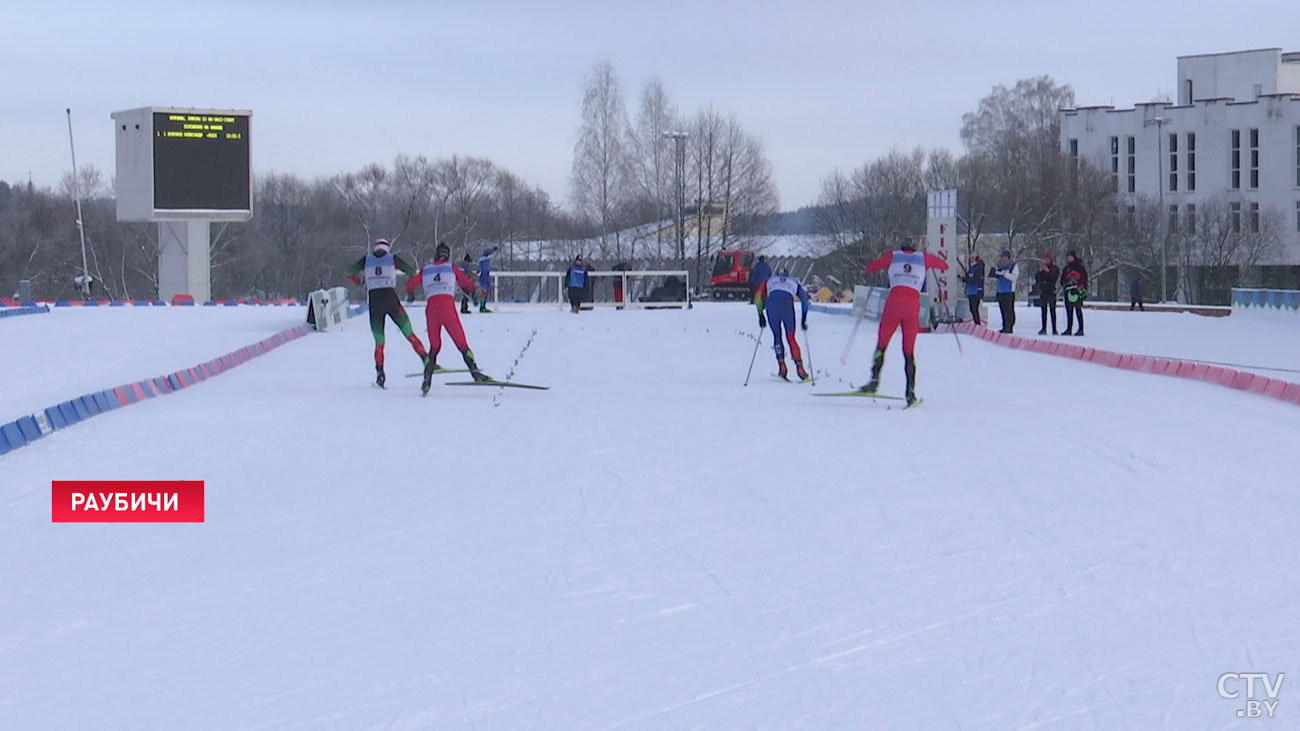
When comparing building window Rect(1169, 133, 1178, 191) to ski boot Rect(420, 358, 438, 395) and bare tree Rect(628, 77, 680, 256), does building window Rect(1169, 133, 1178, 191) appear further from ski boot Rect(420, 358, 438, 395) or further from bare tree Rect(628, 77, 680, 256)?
ski boot Rect(420, 358, 438, 395)

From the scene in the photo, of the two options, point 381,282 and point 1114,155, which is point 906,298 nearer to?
point 381,282

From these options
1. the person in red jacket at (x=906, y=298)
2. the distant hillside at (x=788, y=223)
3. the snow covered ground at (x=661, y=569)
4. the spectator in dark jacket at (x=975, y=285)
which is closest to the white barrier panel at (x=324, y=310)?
the spectator in dark jacket at (x=975, y=285)

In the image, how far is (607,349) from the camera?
2559 centimetres

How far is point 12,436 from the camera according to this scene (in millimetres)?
12305

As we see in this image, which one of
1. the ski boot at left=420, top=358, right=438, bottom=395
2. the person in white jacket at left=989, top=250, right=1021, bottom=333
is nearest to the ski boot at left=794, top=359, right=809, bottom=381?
the ski boot at left=420, top=358, right=438, bottom=395

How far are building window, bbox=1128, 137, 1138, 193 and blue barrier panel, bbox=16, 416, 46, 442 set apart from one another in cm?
7357

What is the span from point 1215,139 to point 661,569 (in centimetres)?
7604

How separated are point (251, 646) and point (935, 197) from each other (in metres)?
25.3

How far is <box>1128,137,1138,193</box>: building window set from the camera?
261 ft

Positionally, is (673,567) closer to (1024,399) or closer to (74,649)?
(74,649)

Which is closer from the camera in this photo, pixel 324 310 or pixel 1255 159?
pixel 324 310
